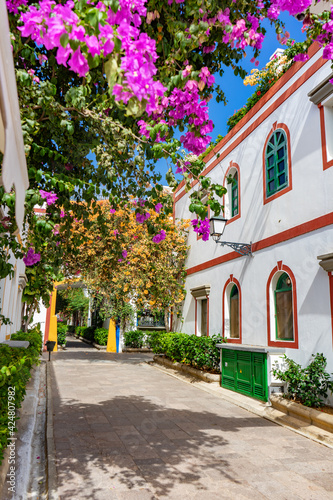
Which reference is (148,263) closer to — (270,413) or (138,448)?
(270,413)

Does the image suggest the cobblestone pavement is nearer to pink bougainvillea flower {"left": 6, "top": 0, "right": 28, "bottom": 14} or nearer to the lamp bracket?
the lamp bracket

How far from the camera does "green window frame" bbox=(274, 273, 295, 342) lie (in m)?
8.78

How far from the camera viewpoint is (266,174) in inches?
401

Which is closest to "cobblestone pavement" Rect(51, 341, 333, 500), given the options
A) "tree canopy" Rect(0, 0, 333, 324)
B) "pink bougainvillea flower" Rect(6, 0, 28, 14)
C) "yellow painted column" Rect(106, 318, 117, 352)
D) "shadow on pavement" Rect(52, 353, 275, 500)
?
Result: "shadow on pavement" Rect(52, 353, 275, 500)

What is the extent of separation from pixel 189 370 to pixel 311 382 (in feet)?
20.4

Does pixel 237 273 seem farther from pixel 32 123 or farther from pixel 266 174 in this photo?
pixel 32 123

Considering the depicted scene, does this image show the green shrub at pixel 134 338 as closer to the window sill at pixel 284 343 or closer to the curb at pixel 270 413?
the curb at pixel 270 413

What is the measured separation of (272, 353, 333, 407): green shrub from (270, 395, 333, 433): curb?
16 centimetres

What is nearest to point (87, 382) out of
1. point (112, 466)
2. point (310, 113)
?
point (112, 466)

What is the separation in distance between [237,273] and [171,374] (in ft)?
15.7

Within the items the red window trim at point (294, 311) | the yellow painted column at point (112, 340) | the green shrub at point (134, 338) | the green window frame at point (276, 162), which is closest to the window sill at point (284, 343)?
the red window trim at point (294, 311)

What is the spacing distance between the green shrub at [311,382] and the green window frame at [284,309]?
1.08m

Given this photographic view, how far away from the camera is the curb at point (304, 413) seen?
6.57 meters

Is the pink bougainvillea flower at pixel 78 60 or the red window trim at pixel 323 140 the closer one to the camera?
the pink bougainvillea flower at pixel 78 60
